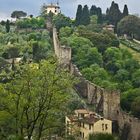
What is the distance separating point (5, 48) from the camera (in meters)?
78.1

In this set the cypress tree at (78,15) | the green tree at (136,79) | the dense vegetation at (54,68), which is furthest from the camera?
the cypress tree at (78,15)

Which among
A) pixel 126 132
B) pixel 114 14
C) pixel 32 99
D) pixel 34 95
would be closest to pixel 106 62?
pixel 126 132

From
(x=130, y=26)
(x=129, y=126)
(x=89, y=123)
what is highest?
(x=130, y=26)

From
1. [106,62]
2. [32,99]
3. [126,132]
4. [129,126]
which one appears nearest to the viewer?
[32,99]

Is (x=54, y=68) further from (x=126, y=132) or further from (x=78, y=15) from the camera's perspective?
(x=78, y=15)

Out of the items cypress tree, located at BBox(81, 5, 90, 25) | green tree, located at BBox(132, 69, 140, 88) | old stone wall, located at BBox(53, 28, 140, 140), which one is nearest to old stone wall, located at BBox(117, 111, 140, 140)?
old stone wall, located at BBox(53, 28, 140, 140)

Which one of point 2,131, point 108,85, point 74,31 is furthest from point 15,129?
point 74,31

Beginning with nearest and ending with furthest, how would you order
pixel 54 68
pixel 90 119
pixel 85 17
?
pixel 54 68
pixel 90 119
pixel 85 17

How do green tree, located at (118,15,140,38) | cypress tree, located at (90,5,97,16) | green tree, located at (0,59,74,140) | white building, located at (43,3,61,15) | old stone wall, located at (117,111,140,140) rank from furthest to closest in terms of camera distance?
white building, located at (43,3,61,15) < cypress tree, located at (90,5,97,16) < green tree, located at (118,15,140,38) < old stone wall, located at (117,111,140,140) < green tree, located at (0,59,74,140)

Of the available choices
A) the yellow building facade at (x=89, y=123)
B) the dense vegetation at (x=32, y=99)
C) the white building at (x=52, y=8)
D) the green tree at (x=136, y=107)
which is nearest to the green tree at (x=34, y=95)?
the dense vegetation at (x=32, y=99)

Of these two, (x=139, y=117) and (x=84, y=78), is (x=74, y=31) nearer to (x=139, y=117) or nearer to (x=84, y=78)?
(x=84, y=78)

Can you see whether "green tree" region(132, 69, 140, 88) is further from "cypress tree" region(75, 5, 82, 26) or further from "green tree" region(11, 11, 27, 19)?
"green tree" region(11, 11, 27, 19)

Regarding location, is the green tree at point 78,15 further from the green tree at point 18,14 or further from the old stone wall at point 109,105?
the old stone wall at point 109,105

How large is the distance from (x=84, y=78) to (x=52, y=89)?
3378 cm
